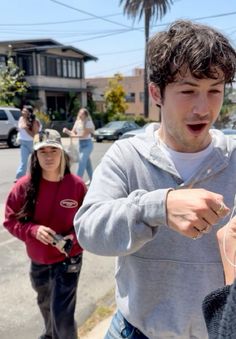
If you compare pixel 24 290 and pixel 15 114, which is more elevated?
pixel 15 114

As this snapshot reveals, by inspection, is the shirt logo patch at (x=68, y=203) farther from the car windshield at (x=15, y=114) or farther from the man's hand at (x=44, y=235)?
the car windshield at (x=15, y=114)

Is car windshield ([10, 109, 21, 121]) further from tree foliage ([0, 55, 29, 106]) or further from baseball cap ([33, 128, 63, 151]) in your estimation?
baseball cap ([33, 128, 63, 151])

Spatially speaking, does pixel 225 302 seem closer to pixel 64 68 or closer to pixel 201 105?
pixel 201 105

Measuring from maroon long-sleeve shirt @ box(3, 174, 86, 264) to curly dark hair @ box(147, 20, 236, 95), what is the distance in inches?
58.1

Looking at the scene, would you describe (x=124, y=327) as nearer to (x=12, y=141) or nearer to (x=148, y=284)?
(x=148, y=284)

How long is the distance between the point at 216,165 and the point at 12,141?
17.3 meters

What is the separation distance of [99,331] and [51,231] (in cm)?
105

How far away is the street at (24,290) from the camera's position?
126 inches

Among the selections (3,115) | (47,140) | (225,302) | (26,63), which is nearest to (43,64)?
(26,63)

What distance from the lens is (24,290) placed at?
374cm

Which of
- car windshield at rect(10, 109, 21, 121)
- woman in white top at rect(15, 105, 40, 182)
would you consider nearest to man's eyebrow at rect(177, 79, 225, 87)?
woman in white top at rect(15, 105, 40, 182)

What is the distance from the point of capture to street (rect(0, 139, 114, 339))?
10.5ft

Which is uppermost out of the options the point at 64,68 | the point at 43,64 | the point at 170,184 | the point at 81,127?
the point at 43,64

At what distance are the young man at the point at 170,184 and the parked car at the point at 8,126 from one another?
16883 millimetres
